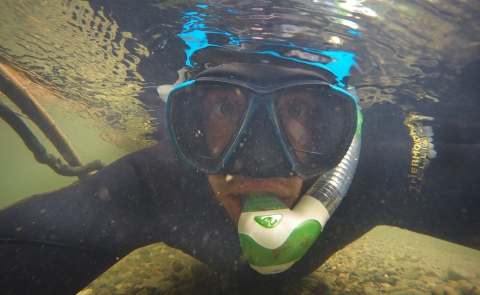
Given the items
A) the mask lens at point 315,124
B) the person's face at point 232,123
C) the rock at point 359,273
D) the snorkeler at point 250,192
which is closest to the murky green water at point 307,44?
the rock at point 359,273

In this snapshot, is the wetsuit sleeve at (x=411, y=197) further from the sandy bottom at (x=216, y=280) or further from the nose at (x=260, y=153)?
the nose at (x=260, y=153)

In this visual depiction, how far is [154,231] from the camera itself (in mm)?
2812

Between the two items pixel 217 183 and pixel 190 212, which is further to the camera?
pixel 190 212

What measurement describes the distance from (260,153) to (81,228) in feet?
6.30

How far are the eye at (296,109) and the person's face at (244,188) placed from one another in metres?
0.88

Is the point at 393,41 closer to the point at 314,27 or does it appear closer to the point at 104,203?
the point at 314,27

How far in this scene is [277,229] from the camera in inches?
81.1

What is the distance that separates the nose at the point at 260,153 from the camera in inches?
105

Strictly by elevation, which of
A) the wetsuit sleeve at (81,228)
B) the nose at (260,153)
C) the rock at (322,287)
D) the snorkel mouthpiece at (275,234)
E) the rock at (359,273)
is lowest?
the rock at (359,273)

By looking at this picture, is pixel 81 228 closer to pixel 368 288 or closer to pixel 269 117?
A: pixel 269 117

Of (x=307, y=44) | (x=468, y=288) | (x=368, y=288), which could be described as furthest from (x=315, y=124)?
(x=468, y=288)

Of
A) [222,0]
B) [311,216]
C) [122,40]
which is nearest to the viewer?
[311,216]

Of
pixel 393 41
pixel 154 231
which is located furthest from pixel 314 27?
pixel 154 231

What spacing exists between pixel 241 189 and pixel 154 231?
1188 mm
